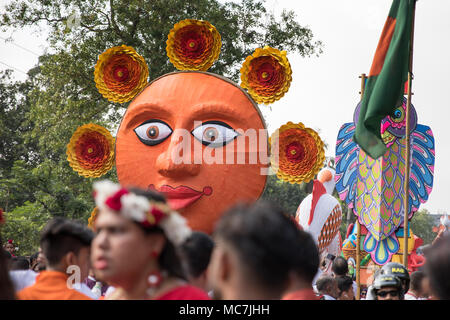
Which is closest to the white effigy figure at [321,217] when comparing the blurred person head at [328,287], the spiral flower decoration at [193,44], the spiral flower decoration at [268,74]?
the spiral flower decoration at [268,74]

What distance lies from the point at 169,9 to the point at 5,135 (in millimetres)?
14120

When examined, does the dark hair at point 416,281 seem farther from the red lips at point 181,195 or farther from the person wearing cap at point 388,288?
the red lips at point 181,195

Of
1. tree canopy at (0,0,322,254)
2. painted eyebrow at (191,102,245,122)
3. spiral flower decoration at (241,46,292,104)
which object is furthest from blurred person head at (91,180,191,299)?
tree canopy at (0,0,322,254)

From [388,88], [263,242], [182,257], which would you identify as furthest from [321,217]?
[263,242]

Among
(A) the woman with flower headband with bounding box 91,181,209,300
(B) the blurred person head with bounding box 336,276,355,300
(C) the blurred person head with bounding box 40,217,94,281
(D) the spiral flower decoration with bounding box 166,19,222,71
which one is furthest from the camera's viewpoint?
(D) the spiral flower decoration with bounding box 166,19,222,71

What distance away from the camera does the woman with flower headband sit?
7.76ft

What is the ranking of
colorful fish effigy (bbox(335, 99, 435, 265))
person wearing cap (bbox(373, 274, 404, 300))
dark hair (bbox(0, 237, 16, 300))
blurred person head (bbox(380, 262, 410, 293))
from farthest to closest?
1. colorful fish effigy (bbox(335, 99, 435, 265))
2. blurred person head (bbox(380, 262, 410, 293))
3. person wearing cap (bbox(373, 274, 404, 300))
4. dark hair (bbox(0, 237, 16, 300))

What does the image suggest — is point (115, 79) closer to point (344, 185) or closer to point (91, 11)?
point (344, 185)

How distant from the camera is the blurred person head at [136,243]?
93.2 inches

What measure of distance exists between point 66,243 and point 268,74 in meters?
3.44

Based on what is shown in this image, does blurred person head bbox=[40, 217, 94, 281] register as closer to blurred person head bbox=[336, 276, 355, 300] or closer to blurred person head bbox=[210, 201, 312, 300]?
blurred person head bbox=[210, 201, 312, 300]

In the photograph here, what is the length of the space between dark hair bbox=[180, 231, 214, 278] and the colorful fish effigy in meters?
4.51
